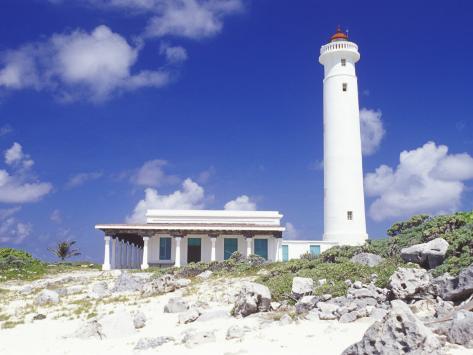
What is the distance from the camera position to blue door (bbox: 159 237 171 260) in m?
34.0

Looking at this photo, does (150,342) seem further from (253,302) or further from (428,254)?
(428,254)

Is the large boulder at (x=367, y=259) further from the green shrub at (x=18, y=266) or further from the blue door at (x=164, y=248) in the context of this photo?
the green shrub at (x=18, y=266)

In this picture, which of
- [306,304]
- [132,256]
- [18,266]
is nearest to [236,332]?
[306,304]

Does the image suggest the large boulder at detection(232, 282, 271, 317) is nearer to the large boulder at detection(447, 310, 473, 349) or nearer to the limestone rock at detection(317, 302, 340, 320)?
the limestone rock at detection(317, 302, 340, 320)

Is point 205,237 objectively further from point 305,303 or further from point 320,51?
point 305,303

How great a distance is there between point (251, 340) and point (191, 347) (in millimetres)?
1102

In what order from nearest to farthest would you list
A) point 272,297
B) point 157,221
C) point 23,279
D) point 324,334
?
point 324,334 < point 272,297 < point 23,279 < point 157,221

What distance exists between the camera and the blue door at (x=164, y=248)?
112 feet

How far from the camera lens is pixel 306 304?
11.5 metres

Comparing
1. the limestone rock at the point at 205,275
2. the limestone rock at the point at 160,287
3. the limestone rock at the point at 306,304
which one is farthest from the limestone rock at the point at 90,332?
the limestone rock at the point at 205,275

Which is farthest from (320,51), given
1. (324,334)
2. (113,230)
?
(324,334)

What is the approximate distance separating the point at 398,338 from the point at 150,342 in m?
4.94

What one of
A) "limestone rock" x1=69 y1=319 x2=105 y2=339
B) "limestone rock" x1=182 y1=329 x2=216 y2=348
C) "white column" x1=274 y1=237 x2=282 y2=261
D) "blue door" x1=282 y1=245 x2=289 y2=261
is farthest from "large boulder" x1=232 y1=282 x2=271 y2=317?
"blue door" x1=282 y1=245 x2=289 y2=261

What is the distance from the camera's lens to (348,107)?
32.3 meters
